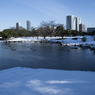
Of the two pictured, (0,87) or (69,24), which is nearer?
(0,87)

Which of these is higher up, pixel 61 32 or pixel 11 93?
pixel 61 32

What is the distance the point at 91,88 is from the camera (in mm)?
4215

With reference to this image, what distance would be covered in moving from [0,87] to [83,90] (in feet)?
10.4

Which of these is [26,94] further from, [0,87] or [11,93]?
[0,87]

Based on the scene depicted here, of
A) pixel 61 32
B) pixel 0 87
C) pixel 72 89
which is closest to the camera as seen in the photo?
pixel 72 89

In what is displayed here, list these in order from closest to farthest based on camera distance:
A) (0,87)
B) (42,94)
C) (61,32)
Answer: (42,94)
(0,87)
(61,32)

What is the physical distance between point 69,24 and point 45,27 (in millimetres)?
145022

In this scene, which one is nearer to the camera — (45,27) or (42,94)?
(42,94)

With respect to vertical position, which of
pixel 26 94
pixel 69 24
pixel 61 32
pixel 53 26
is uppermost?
pixel 69 24

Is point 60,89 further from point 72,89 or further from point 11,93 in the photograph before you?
point 11,93

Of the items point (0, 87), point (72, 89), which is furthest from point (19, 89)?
point (72, 89)

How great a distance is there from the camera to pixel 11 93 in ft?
13.1

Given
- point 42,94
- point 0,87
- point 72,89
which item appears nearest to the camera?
point 42,94

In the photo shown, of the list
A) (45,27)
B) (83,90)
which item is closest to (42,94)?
(83,90)
